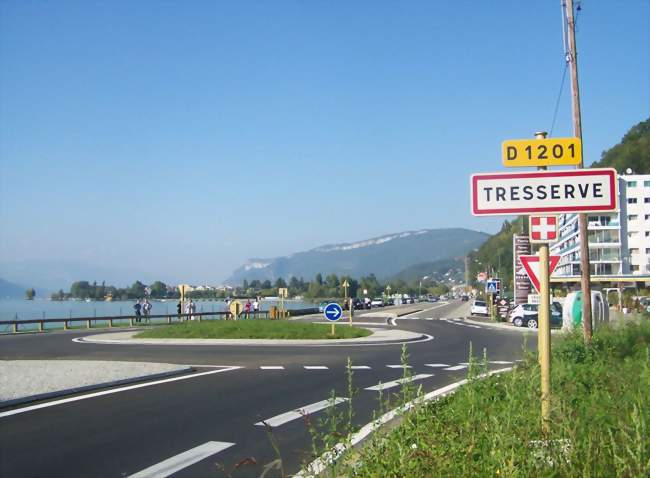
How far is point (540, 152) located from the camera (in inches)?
268

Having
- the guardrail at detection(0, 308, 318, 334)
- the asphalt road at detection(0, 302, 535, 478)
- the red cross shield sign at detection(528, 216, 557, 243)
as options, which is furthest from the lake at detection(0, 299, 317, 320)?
the red cross shield sign at detection(528, 216, 557, 243)

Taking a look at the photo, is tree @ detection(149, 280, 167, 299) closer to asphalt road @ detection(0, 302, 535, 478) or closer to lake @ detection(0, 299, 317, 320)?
lake @ detection(0, 299, 317, 320)

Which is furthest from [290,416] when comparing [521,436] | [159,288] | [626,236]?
[626,236]

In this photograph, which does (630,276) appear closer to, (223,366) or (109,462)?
(223,366)

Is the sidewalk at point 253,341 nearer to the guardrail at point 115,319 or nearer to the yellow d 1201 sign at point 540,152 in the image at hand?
the guardrail at point 115,319

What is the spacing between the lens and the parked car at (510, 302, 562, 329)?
36938mm

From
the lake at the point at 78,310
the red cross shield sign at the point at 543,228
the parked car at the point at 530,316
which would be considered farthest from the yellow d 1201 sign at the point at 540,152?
the lake at the point at 78,310

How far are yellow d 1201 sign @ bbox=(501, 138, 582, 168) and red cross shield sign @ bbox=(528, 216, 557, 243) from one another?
678 mm

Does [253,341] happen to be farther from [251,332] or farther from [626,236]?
[626,236]

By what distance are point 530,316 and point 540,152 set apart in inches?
1304

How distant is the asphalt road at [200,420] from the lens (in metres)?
6.88

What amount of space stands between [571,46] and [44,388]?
1542 centimetres

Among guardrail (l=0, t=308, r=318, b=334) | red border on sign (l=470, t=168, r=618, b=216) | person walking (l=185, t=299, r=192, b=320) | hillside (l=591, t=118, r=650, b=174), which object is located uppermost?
hillside (l=591, t=118, r=650, b=174)

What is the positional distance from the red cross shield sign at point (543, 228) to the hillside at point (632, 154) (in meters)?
123
